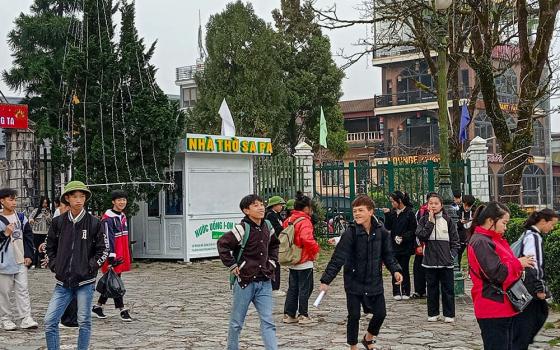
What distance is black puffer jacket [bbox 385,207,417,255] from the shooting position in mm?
11305

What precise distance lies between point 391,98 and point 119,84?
32098 millimetres

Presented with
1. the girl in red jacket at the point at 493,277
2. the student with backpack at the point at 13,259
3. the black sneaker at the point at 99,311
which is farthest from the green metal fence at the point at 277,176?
the girl in red jacket at the point at 493,277

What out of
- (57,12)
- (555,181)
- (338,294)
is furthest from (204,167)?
(555,181)

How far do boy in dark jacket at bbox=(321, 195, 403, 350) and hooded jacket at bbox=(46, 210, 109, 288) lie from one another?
2206 millimetres

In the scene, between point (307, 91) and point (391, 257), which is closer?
point (391, 257)

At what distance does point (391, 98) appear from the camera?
155 feet

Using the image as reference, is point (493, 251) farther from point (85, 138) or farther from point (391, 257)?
point (85, 138)

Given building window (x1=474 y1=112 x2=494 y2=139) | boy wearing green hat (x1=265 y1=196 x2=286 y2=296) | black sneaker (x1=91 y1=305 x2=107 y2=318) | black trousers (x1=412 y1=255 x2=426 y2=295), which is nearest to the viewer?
black sneaker (x1=91 y1=305 x2=107 y2=318)

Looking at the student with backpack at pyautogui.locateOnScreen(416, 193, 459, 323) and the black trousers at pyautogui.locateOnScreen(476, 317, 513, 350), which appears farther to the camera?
the student with backpack at pyautogui.locateOnScreen(416, 193, 459, 323)

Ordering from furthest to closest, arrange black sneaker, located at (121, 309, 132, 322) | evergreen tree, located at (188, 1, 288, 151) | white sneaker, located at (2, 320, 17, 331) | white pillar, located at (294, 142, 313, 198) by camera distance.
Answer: evergreen tree, located at (188, 1, 288, 151) < white pillar, located at (294, 142, 313, 198) < black sneaker, located at (121, 309, 132, 322) < white sneaker, located at (2, 320, 17, 331)

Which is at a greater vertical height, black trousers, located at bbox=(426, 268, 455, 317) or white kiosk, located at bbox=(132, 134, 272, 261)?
white kiosk, located at bbox=(132, 134, 272, 261)

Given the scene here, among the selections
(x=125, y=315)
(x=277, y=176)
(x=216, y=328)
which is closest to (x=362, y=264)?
(x=216, y=328)

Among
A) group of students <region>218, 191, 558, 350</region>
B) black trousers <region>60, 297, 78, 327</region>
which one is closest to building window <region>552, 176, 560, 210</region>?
group of students <region>218, 191, 558, 350</region>

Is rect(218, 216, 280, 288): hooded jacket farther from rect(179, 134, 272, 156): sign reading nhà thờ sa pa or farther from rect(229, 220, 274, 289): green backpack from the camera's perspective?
rect(179, 134, 272, 156): sign reading nhà thờ sa pa
